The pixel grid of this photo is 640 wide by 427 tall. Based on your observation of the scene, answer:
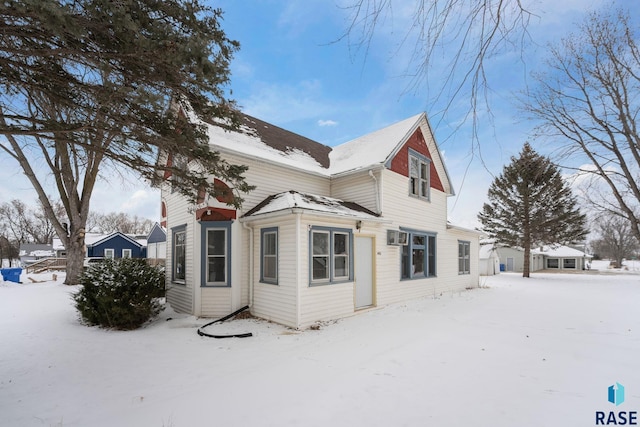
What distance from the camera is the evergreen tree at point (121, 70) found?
3307 millimetres

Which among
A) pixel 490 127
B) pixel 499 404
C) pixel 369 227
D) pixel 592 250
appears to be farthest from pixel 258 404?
pixel 592 250

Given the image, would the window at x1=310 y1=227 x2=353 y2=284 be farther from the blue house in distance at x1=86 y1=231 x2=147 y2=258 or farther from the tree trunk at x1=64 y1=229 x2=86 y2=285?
the blue house in distance at x1=86 y1=231 x2=147 y2=258

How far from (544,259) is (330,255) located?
147 feet

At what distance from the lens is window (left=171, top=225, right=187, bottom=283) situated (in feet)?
32.4

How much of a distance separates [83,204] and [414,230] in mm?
16244

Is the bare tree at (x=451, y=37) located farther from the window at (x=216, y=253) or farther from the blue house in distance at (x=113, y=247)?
the blue house in distance at (x=113, y=247)

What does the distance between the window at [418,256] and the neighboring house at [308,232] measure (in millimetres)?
41

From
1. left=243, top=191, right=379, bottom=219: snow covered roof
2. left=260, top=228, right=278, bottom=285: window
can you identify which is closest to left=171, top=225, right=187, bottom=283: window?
left=243, top=191, right=379, bottom=219: snow covered roof

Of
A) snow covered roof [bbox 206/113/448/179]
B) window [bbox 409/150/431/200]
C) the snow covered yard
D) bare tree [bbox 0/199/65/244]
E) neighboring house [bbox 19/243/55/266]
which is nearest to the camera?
the snow covered yard

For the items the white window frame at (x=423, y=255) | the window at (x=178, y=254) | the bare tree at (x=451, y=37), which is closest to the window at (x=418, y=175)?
the white window frame at (x=423, y=255)

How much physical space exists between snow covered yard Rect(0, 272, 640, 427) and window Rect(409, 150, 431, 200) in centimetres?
554

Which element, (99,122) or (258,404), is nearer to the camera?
(258,404)

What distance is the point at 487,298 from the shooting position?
12375mm

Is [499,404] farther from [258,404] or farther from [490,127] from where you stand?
[490,127]
